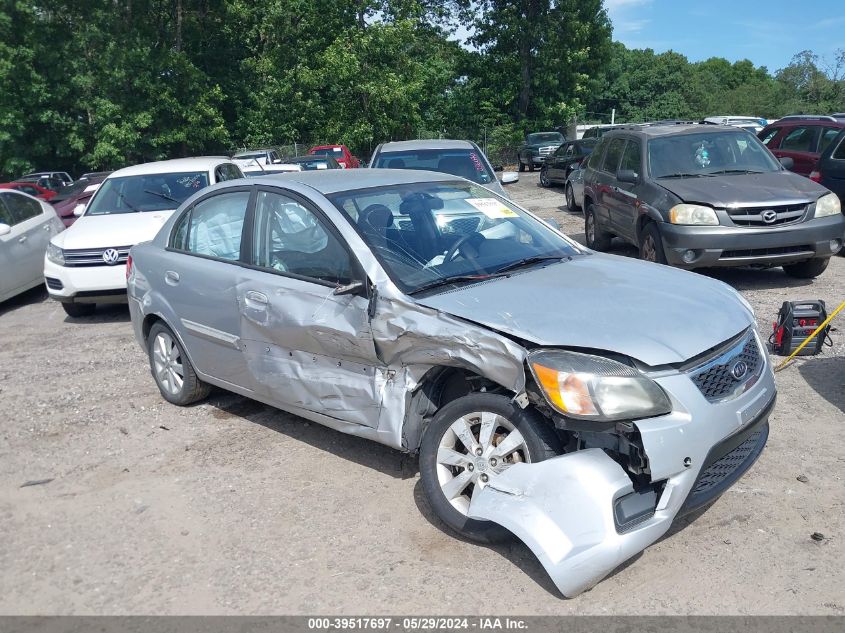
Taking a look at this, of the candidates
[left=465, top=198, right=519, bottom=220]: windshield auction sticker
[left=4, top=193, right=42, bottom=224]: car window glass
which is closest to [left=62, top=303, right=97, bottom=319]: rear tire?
[left=4, top=193, right=42, bottom=224]: car window glass

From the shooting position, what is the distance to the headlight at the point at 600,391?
11.0 ft

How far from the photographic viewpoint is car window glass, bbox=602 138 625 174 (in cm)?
1054

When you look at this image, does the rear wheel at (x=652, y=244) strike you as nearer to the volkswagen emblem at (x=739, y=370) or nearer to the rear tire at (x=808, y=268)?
the rear tire at (x=808, y=268)

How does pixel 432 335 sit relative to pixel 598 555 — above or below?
above

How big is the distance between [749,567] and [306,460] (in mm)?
2564

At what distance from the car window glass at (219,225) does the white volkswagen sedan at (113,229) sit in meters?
3.44

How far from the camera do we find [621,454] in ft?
11.4

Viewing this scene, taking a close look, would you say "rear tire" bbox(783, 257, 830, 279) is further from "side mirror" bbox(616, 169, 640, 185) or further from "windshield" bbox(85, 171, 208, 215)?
"windshield" bbox(85, 171, 208, 215)

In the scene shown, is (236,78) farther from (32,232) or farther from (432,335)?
(432,335)

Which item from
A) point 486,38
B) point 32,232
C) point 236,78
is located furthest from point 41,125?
point 32,232

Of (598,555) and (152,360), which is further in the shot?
(152,360)

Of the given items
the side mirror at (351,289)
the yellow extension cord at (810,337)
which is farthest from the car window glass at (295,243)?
the yellow extension cord at (810,337)

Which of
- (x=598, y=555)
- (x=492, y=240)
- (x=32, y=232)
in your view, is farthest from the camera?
(x=32, y=232)

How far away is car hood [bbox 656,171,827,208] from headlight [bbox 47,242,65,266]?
22.4 ft
